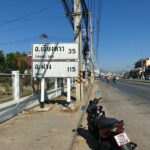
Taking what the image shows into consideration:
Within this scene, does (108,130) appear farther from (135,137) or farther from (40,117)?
(40,117)

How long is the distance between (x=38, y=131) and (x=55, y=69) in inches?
348

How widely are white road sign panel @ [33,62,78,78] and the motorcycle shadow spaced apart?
305 inches

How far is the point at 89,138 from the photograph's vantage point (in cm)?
1070

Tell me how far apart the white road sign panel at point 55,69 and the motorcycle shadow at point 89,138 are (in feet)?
25.4

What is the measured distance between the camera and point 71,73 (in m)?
20.0

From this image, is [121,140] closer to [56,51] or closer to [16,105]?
[16,105]

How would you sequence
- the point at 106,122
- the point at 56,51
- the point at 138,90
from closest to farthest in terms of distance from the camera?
the point at 106,122, the point at 56,51, the point at 138,90

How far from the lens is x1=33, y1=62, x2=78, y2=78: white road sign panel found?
790 inches

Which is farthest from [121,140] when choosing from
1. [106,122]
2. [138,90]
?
[138,90]

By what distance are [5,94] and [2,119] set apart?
2003mm

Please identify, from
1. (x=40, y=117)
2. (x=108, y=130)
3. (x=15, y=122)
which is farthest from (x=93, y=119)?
(x=40, y=117)

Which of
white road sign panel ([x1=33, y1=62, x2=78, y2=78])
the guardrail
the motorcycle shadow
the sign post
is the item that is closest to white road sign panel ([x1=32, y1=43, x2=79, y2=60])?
the sign post

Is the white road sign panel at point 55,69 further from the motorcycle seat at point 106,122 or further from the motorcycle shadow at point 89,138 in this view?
the motorcycle seat at point 106,122

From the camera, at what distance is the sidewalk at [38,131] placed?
9.46 meters
